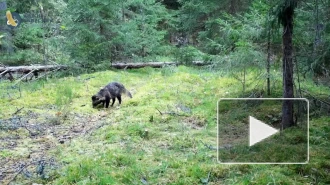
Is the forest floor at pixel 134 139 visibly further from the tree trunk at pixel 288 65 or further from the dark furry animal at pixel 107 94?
the tree trunk at pixel 288 65

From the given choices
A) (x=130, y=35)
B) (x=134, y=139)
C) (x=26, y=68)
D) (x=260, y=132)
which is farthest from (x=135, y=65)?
(x=260, y=132)

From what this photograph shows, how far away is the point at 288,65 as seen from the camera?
598 cm

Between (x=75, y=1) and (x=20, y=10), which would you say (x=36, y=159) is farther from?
(x=20, y=10)

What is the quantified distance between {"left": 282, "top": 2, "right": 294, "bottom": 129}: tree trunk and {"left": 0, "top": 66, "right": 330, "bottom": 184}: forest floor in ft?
1.77

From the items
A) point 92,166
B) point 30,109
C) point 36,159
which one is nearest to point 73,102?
point 30,109

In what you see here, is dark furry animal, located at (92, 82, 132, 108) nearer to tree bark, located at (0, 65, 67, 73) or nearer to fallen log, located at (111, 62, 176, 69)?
tree bark, located at (0, 65, 67, 73)

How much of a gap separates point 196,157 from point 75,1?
10647mm
